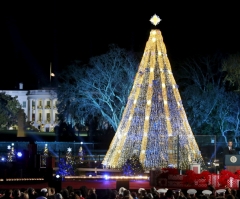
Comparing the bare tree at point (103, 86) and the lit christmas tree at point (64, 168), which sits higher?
the bare tree at point (103, 86)

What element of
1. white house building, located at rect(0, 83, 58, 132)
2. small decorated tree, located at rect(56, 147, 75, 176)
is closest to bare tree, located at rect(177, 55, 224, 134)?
small decorated tree, located at rect(56, 147, 75, 176)

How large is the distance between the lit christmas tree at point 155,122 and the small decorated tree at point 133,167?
109 cm

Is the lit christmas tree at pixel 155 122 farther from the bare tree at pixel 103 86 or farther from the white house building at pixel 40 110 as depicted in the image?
the white house building at pixel 40 110

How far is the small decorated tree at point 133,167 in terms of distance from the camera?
30.8 meters

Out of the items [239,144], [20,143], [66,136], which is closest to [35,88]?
[66,136]

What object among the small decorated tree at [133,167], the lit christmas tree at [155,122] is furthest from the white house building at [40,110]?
the small decorated tree at [133,167]

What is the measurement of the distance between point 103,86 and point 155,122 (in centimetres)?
2254

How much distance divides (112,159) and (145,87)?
12.3 ft

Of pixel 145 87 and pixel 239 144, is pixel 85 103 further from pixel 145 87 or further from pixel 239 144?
pixel 145 87

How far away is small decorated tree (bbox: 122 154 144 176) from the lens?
30.8 m

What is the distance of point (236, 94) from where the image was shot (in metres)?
52.3

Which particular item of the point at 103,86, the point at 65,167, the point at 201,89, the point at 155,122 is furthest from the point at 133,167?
the point at 103,86

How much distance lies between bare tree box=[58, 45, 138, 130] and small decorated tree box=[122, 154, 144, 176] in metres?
22.4

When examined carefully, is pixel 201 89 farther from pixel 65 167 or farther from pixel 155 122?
pixel 65 167
